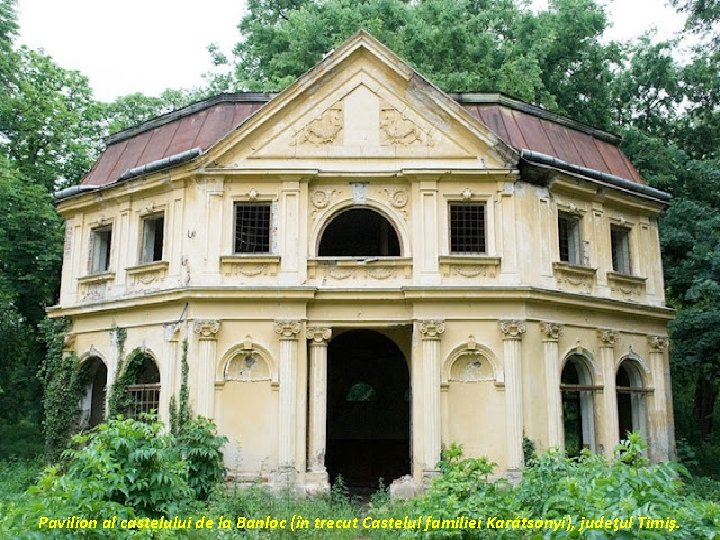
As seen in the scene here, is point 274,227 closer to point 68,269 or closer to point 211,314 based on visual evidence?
point 211,314

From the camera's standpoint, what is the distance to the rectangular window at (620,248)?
18.9 meters

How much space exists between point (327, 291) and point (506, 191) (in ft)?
16.2

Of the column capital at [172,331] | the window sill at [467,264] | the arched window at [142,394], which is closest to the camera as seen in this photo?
the window sill at [467,264]

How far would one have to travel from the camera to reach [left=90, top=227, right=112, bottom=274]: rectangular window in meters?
19.0

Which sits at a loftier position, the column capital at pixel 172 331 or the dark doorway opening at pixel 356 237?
the dark doorway opening at pixel 356 237

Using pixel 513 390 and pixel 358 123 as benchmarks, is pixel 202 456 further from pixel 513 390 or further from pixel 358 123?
pixel 358 123

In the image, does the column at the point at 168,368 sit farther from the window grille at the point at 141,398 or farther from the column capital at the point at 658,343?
the column capital at the point at 658,343

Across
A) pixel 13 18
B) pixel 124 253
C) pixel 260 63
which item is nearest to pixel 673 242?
pixel 124 253

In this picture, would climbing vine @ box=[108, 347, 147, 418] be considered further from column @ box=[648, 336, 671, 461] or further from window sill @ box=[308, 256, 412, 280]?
column @ box=[648, 336, 671, 461]

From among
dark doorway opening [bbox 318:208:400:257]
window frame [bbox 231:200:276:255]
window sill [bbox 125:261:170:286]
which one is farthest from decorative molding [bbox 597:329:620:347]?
window sill [bbox 125:261:170:286]

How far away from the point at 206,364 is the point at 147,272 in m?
3.16

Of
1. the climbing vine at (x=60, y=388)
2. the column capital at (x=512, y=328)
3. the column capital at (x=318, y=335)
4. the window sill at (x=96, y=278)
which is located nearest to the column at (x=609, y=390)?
the column capital at (x=512, y=328)

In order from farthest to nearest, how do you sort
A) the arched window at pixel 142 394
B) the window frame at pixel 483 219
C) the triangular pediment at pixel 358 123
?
the arched window at pixel 142 394, the triangular pediment at pixel 358 123, the window frame at pixel 483 219

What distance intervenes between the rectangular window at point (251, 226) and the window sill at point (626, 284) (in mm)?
8834
